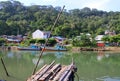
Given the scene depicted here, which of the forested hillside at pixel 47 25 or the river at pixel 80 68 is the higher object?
the forested hillside at pixel 47 25

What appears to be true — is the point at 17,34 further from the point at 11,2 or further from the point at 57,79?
the point at 57,79

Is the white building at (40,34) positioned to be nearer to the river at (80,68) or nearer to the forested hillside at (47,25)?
the forested hillside at (47,25)

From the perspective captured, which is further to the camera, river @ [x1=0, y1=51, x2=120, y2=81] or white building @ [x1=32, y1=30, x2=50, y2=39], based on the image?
white building @ [x1=32, y1=30, x2=50, y2=39]

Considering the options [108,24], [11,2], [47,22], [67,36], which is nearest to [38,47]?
[67,36]

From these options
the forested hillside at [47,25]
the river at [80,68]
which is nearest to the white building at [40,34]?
the forested hillside at [47,25]

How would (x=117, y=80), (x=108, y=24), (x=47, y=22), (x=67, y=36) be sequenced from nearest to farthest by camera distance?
(x=117, y=80) → (x=67, y=36) → (x=47, y=22) → (x=108, y=24)

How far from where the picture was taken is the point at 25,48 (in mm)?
43000

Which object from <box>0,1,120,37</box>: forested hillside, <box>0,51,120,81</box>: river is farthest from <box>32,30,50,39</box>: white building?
<box>0,51,120,81</box>: river

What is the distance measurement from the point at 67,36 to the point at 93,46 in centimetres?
1167

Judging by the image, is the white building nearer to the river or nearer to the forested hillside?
the forested hillside

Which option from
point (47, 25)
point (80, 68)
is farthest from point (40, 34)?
point (80, 68)

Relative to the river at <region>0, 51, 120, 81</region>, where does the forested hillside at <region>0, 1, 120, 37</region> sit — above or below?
above

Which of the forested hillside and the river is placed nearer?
the river

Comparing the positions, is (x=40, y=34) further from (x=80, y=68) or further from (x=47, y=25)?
(x=80, y=68)
